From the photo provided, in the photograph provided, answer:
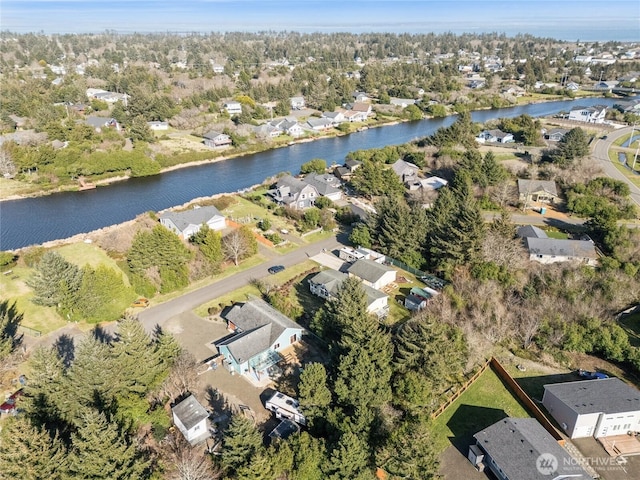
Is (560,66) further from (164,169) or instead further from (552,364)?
(552,364)

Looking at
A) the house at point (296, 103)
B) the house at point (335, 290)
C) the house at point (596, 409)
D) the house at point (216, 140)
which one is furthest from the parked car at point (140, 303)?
the house at point (296, 103)

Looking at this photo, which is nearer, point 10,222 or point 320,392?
point 320,392

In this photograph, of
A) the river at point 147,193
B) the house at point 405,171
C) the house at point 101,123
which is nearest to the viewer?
the river at point 147,193

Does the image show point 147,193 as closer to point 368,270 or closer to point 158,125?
point 158,125

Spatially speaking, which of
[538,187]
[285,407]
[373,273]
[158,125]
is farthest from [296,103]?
[285,407]

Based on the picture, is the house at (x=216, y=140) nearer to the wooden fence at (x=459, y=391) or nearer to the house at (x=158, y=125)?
the house at (x=158, y=125)

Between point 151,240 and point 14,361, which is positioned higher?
point 151,240

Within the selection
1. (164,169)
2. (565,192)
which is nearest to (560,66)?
(565,192)
